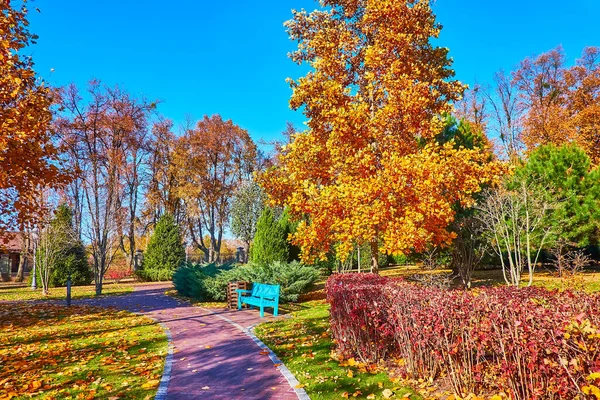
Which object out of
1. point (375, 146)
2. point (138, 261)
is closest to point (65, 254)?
point (138, 261)

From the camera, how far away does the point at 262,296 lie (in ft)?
33.5

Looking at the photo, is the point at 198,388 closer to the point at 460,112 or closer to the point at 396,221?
the point at 396,221

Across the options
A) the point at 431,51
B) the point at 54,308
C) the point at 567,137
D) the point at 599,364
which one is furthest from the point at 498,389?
the point at 567,137

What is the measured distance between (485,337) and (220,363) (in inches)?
145

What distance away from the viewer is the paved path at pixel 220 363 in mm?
4457

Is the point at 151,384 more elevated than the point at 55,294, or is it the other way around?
the point at 151,384

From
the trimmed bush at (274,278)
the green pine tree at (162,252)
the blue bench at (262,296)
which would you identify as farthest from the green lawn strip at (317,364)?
the green pine tree at (162,252)

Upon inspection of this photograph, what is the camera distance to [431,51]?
1130 centimetres

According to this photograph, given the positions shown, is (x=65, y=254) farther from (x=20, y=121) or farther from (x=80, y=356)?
(x=80, y=356)

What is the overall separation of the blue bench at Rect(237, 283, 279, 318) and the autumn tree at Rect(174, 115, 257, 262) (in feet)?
72.6

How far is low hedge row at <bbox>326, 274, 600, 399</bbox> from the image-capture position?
112 inches

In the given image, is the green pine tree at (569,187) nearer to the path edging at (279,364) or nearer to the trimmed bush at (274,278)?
the trimmed bush at (274,278)

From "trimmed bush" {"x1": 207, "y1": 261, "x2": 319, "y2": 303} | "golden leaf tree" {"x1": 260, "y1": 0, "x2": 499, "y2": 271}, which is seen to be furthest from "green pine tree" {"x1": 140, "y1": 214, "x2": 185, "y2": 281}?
"golden leaf tree" {"x1": 260, "y1": 0, "x2": 499, "y2": 271}

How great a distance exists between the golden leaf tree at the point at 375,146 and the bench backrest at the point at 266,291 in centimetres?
134
